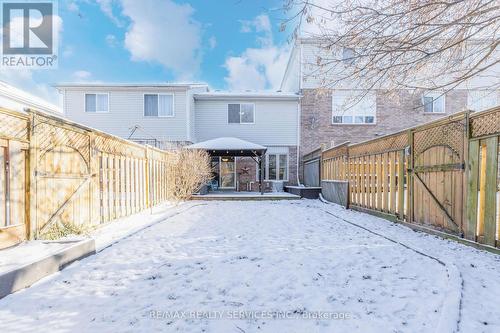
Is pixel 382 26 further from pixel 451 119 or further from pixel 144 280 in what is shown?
pixel 144 280

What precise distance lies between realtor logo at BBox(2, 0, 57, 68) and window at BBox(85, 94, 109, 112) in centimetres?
374

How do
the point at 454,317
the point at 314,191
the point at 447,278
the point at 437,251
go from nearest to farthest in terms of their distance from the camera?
the point at 454,317 → the point at 447,278 → the point at 437,251 → the point at 314,191

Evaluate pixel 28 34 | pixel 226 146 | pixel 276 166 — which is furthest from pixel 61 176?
pixel 276 166

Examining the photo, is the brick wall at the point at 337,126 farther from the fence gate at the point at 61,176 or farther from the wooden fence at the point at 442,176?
the fence gate at the point at 61,176

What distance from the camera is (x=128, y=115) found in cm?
1475

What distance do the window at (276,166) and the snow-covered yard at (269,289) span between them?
10821mm

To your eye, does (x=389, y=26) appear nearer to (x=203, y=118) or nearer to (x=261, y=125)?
(x=261, y=125)

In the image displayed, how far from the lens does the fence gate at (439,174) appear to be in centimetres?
442

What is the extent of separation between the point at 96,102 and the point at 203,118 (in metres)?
5.86

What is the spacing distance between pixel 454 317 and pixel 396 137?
508cm

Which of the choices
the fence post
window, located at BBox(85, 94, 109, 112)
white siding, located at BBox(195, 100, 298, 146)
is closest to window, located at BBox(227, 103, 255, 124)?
white siding, located at BBox(195, 100, 298, 146)

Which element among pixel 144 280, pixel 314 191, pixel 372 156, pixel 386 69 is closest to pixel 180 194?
pixel 314 191

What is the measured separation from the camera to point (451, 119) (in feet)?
15.1

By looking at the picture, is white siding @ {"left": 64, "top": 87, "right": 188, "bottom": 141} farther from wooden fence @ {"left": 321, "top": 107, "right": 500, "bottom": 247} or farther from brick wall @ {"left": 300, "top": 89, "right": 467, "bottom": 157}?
wooden fence @ {"left": 321, "top": 107, "right": 500, "bottom": 247}
